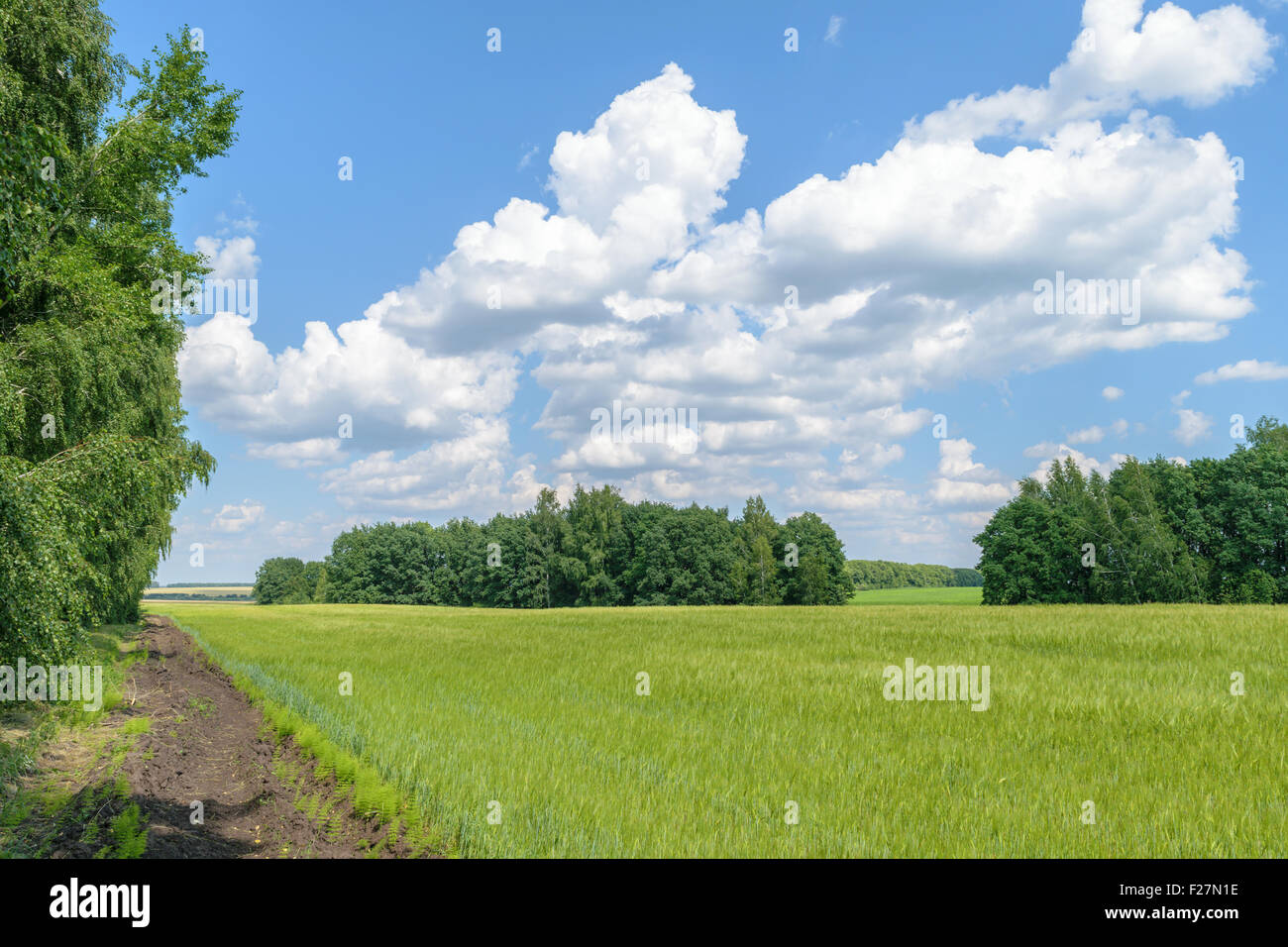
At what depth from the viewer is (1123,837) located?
651cm

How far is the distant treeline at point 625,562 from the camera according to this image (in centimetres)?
10131

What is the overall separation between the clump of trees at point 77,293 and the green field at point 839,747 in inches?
222

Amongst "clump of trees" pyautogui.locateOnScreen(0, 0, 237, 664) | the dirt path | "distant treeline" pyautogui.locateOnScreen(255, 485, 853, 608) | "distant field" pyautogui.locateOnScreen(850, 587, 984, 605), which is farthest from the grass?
"distant treeline" pyautogui.locateOnScreen(255, 485, 853, 608)

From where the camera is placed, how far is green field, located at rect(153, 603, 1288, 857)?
673cm

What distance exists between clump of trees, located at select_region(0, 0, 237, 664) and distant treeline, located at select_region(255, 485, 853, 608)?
81.9m

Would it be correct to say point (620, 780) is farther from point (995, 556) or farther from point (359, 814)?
point (995, 556)

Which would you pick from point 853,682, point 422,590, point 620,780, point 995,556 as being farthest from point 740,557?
point 620,780

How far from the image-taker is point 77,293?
17.2m

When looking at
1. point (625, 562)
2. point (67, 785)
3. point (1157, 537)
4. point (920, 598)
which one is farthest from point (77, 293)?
point (920, 598)

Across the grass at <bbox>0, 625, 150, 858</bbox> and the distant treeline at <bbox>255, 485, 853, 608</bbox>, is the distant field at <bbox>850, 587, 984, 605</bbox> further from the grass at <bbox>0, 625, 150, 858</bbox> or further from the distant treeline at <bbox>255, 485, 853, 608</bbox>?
the grass at <bbox>0, 625, 150, 858</bbox>

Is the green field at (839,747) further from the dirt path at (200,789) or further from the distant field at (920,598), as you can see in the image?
the distant field at (920,598)

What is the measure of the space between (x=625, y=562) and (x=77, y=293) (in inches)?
3757

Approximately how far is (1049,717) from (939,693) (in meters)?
2.82

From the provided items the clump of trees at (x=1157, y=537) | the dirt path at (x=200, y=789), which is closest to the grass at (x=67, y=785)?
the dirt path at (x=200, y=789)
